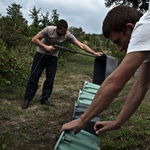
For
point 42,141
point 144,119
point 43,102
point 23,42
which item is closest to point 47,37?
point 43,102

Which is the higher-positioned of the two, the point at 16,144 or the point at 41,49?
the point at 41,49

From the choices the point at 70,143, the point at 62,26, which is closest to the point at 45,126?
the point at 70,143

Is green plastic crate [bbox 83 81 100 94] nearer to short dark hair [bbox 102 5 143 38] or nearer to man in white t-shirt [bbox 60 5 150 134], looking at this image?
man in white t-shirt [bbox 60 5 150 134]

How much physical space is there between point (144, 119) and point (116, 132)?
0.64 metres

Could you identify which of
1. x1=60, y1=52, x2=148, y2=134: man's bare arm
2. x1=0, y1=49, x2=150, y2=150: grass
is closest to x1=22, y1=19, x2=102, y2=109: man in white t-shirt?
x1=0, y1=49, x2=150, y2=150: grass

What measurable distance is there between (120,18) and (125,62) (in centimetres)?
34

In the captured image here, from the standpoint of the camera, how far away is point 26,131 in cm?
292

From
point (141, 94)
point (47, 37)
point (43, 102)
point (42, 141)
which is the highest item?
point (47, 37)

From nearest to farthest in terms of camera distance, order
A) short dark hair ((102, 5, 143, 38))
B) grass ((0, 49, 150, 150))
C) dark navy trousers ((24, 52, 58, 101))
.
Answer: short dark hair ((102, 5, 143, 38)), grass ((0, 49, 150, 150)), dark navy trousers ((24, 52, 58, 101))

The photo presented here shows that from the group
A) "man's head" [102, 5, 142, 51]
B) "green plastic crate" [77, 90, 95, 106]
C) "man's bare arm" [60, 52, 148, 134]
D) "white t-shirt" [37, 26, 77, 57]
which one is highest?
"white t-shirt" [37, 26, 77, 57]

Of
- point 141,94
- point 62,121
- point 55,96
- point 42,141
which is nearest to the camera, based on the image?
point 141,94

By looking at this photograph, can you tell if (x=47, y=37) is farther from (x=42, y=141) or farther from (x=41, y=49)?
(x=42, y=141)

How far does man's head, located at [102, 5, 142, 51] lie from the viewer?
113cm

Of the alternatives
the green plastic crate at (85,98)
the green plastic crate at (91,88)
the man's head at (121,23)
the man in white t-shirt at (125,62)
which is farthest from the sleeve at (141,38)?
the green plastic crate at (91,88)
